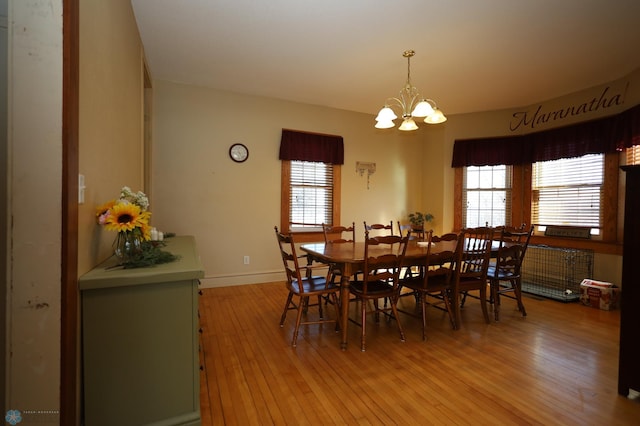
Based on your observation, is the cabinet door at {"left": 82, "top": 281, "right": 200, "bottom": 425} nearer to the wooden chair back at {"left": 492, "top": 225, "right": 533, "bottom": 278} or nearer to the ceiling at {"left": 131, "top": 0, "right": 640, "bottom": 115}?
the ceiling at {"left": 131, "top": 0, "right": 640, "bottom": 115}

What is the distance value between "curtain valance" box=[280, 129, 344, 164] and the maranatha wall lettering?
284 centimetres

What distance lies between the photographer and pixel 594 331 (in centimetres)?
290

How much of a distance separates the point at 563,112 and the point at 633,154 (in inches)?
42.3

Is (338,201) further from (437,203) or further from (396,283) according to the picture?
(396,283)

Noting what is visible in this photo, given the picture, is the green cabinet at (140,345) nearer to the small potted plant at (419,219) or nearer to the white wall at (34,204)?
the white wall at (34,204)

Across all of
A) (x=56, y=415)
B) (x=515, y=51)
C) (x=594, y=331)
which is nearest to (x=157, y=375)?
(x=56, y=415)

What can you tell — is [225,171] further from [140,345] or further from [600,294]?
[600,294]

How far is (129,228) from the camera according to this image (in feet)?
4.90

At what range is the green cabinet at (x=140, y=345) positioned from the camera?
1.36m

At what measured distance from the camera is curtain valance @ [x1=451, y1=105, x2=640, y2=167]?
3.64 meters

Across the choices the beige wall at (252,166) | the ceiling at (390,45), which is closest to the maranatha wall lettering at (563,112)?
the beige wall at (252,166)

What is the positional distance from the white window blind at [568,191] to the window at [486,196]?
1.28ft

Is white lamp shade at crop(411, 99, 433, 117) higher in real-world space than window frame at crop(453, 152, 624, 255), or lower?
higher

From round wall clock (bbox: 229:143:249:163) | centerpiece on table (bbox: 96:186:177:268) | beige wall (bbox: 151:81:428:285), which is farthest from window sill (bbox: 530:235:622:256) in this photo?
centerpiece on table (bbox: 96:186:177:268)
